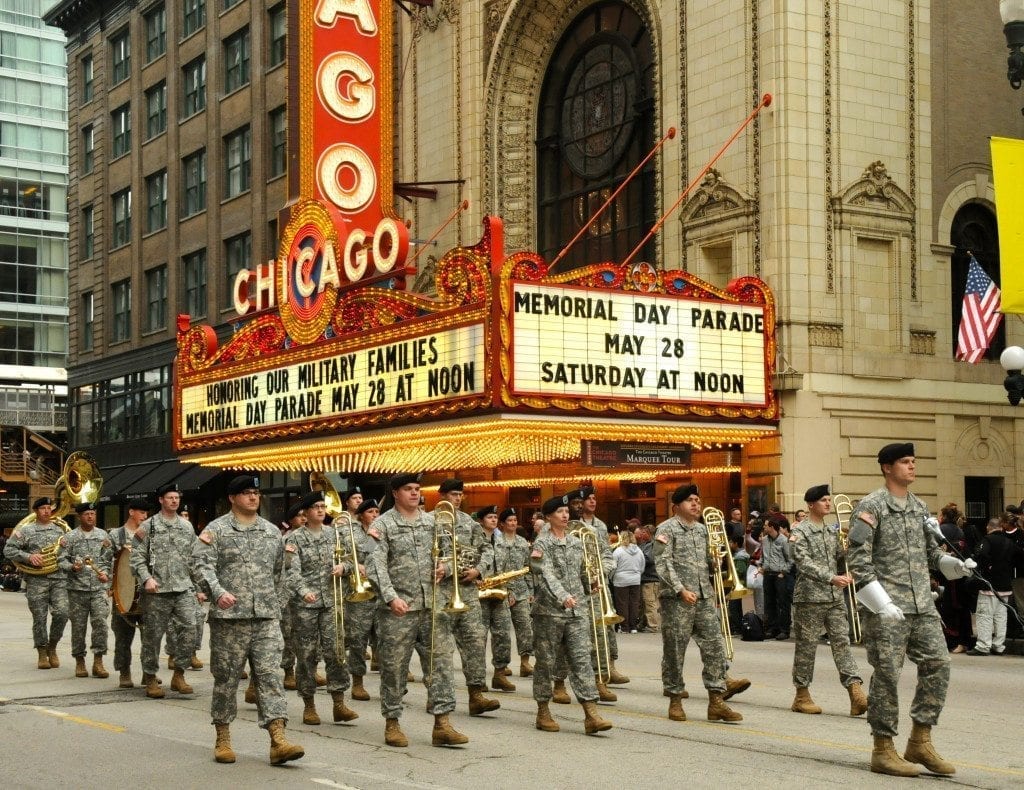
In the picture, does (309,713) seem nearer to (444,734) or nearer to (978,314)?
(444,734)

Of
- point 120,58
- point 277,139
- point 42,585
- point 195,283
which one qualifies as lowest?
point 42,585

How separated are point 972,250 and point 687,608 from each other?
19.4m

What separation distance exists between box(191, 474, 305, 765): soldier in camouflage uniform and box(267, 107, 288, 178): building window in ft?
114

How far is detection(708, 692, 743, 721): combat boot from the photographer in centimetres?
1418

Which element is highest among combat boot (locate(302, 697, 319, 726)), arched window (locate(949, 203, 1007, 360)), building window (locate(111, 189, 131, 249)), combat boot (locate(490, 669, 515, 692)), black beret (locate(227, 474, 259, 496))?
building window (locate(111, 189, 131, 249))

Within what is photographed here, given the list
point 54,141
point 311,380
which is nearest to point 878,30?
point 311,380

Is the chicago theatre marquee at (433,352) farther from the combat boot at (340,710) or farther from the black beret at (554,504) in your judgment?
the combat boot at (340,710)

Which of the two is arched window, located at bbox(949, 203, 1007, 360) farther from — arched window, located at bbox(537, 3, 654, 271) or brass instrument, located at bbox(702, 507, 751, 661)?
brass instrument, located at bbox(702, 507, 751, 661)

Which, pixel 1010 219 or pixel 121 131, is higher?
pixel 121 131

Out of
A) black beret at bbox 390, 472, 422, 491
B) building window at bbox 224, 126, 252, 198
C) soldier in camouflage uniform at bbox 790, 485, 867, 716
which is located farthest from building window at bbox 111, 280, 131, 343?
black beret at bbox 390, 472, 422, 491

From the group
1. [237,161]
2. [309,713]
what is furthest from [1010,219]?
[237,161]

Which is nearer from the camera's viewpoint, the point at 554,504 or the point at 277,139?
the point at 554,504

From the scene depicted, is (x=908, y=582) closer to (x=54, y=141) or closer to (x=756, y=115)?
(x=756, y=115)

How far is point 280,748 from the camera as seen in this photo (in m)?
11.9
